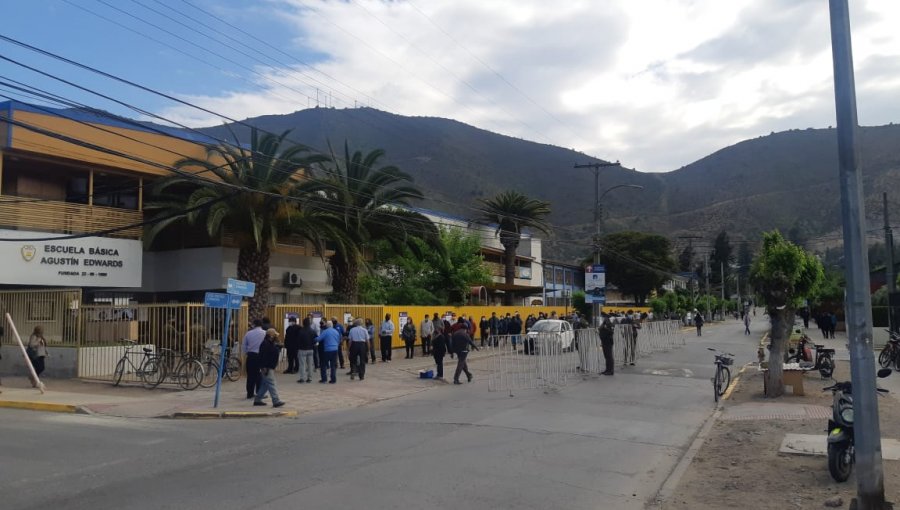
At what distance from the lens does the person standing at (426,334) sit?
28.4 m

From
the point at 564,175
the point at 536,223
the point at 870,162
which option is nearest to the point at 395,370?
the point at 536,223

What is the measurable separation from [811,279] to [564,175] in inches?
6720

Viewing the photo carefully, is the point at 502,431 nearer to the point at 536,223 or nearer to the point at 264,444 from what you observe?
the point at 264,444

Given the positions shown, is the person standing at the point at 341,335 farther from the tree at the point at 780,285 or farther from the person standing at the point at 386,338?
the tree at the point at 780,285

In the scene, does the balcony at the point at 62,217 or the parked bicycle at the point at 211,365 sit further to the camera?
the balcony at the point at 62,217

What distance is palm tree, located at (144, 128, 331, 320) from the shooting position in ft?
78.8

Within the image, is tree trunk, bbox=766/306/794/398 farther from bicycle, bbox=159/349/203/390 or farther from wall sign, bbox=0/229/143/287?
wall sign, bbox=0/229/143/287

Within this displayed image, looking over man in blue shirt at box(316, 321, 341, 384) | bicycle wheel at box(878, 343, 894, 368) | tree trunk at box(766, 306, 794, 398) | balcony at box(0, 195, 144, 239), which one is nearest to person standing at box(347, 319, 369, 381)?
man in blue shirt at box(316, 321, 341, 384)

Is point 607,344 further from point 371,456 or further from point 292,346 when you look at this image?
point 371,456

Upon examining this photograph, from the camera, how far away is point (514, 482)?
8.02 meters

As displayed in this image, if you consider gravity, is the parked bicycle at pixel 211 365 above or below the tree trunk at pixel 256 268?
below

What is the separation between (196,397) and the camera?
1591cm

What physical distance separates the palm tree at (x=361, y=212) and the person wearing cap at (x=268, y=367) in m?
12.1

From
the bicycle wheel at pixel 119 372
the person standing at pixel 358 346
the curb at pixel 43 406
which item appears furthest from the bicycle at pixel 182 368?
the person standing at pixel 358 346
